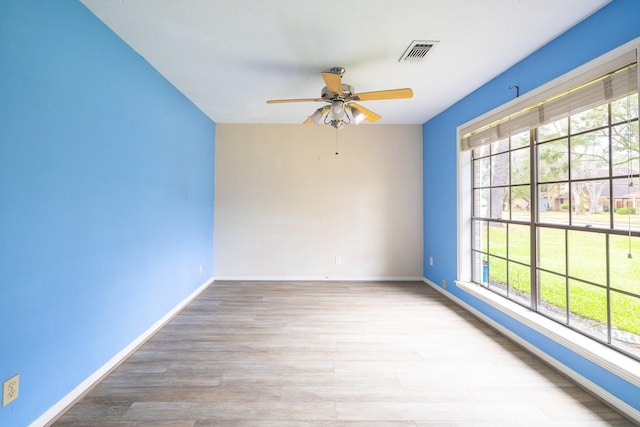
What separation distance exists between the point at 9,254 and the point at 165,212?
5.06 ft

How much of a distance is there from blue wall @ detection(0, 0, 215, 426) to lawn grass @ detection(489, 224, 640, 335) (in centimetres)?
349

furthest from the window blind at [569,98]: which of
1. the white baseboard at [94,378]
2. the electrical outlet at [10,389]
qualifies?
the white baseboard at [94,378]

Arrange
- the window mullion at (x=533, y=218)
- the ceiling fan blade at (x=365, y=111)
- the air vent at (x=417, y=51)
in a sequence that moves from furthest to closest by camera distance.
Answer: the ceiling fan blade at (x=365, y=111), the window mullion at (x=533, y=218), the air vent at (x=417, y=51)

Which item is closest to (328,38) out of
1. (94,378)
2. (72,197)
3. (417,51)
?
(417,51)

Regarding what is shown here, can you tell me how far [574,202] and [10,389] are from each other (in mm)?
3704

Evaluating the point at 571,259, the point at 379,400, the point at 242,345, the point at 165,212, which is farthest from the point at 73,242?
the point at 571,259

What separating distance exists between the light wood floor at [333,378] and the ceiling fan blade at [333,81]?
2.21 m

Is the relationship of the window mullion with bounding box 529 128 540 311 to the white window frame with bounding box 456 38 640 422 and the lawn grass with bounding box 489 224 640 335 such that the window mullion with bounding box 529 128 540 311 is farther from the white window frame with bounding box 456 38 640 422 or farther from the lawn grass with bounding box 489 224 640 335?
the white window frame with bounding box 456 38 640 422

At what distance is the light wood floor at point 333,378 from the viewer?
1589 millimetres

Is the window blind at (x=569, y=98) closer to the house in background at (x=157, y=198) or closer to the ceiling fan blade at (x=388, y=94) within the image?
the house in background at (x=157, y=198)

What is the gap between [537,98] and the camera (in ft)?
7.22

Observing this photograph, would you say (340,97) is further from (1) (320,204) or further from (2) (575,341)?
(2) (575,341)

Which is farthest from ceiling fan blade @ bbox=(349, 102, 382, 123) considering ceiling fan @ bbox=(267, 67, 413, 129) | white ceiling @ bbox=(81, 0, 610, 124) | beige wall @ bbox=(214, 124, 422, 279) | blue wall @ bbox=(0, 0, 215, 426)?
blue wall @ bbox=(0, 0, 215, 426)

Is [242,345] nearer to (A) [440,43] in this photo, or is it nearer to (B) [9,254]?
(B) [9,254]
